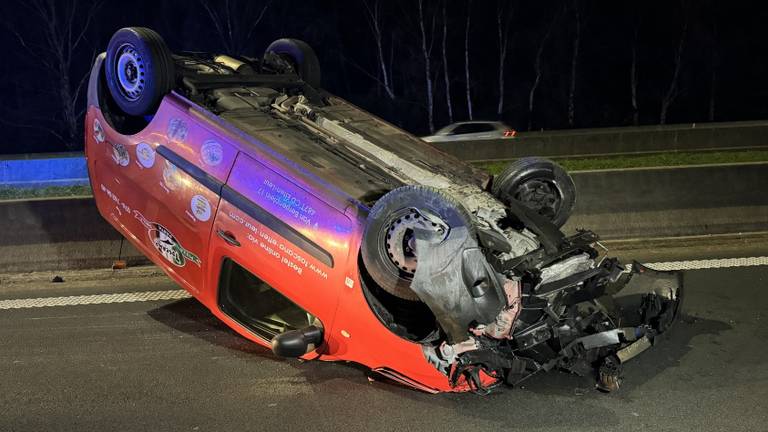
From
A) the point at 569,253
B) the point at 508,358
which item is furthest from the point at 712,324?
the point at 508,358

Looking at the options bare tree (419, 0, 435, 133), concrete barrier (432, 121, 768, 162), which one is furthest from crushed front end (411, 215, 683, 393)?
bare tree (419, 0, 435, 133)

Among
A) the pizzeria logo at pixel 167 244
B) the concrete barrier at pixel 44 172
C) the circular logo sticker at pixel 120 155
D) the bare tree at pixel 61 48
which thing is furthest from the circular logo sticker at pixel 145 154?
the bare tree at pixel 61 48

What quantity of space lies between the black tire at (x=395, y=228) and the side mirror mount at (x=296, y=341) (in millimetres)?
648

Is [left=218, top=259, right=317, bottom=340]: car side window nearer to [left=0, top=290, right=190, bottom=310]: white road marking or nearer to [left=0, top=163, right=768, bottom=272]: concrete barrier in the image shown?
[left=0, top=290, right=190, bottom=310]: white road marking

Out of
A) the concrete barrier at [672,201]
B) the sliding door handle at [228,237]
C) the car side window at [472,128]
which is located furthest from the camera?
the car side window at [472,128]

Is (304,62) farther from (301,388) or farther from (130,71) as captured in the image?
(301,388)

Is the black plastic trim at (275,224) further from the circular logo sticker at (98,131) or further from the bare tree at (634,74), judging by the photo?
the bare tree at (634,74)

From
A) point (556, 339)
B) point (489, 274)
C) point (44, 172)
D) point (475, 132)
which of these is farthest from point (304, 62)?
point (475, 132)

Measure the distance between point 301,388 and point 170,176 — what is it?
1.86m

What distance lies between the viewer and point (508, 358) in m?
4.27

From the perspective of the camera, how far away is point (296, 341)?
179 inches

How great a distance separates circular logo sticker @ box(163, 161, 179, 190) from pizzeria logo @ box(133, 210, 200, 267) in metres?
0.35

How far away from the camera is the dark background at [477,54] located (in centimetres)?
3338

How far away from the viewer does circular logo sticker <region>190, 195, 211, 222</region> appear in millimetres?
5122
